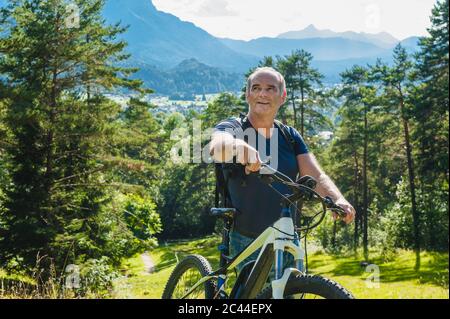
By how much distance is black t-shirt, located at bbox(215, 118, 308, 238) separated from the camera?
3365mm

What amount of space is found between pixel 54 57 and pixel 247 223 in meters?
18.8

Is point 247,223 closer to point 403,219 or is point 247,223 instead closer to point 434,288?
point 434,288

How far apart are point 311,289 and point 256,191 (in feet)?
3.13

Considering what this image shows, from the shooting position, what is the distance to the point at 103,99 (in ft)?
74.5

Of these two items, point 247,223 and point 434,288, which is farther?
point 434,288

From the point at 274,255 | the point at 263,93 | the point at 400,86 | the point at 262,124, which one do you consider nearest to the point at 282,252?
the point at 274,255

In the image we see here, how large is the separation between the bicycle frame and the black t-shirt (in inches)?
10.7

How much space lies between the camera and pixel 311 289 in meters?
2.56

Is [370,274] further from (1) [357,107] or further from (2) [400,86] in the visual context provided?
(1) [357,107]

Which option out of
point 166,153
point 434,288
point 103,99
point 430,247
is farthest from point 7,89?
point 166,153

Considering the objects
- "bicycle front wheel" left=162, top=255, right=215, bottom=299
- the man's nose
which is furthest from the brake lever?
"bicycle front wheel" left=162, top=255, right=215, bottom=299

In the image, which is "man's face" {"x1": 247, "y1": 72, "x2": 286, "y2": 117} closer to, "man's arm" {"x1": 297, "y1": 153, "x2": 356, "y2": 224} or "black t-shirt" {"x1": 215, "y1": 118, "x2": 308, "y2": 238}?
"black t-shirt" {"x1": 215, "y1": 118, "x2": 308, "y2": 238}

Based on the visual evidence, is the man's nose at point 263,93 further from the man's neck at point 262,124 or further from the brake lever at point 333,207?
the brake lever at point 333,207

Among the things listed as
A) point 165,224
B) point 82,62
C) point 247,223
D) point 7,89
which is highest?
point 82,62
